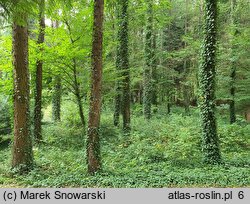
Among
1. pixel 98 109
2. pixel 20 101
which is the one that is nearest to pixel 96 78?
pixel 98 109

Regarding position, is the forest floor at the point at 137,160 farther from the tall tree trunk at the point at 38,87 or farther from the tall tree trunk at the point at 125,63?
the tall tree trunk at the point at 125,63

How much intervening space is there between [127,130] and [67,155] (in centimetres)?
423

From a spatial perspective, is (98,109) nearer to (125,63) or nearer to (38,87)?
(38,87)

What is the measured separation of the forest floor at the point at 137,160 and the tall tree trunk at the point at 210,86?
0.52m

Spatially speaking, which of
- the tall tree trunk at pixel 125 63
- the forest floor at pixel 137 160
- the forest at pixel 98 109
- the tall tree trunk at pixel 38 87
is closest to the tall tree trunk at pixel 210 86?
the forest at pixel 98 109

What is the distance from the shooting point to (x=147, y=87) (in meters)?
20.0

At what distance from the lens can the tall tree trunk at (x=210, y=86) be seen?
10.3m

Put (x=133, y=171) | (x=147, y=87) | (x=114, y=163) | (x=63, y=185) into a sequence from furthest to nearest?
(x=147, y=87), (x=114, y=163), (x=133, y=171), (x=63, y=185)

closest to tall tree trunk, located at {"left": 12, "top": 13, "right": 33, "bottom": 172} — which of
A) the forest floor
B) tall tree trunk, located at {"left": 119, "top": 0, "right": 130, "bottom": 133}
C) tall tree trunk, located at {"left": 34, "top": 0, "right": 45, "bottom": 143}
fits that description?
the forest floor

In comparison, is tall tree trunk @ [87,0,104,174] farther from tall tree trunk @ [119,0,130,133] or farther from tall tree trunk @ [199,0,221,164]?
tall tree trunk @ [119,0,130,133]

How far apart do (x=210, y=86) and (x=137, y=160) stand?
3601 millimetres

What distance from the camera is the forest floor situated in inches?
318
